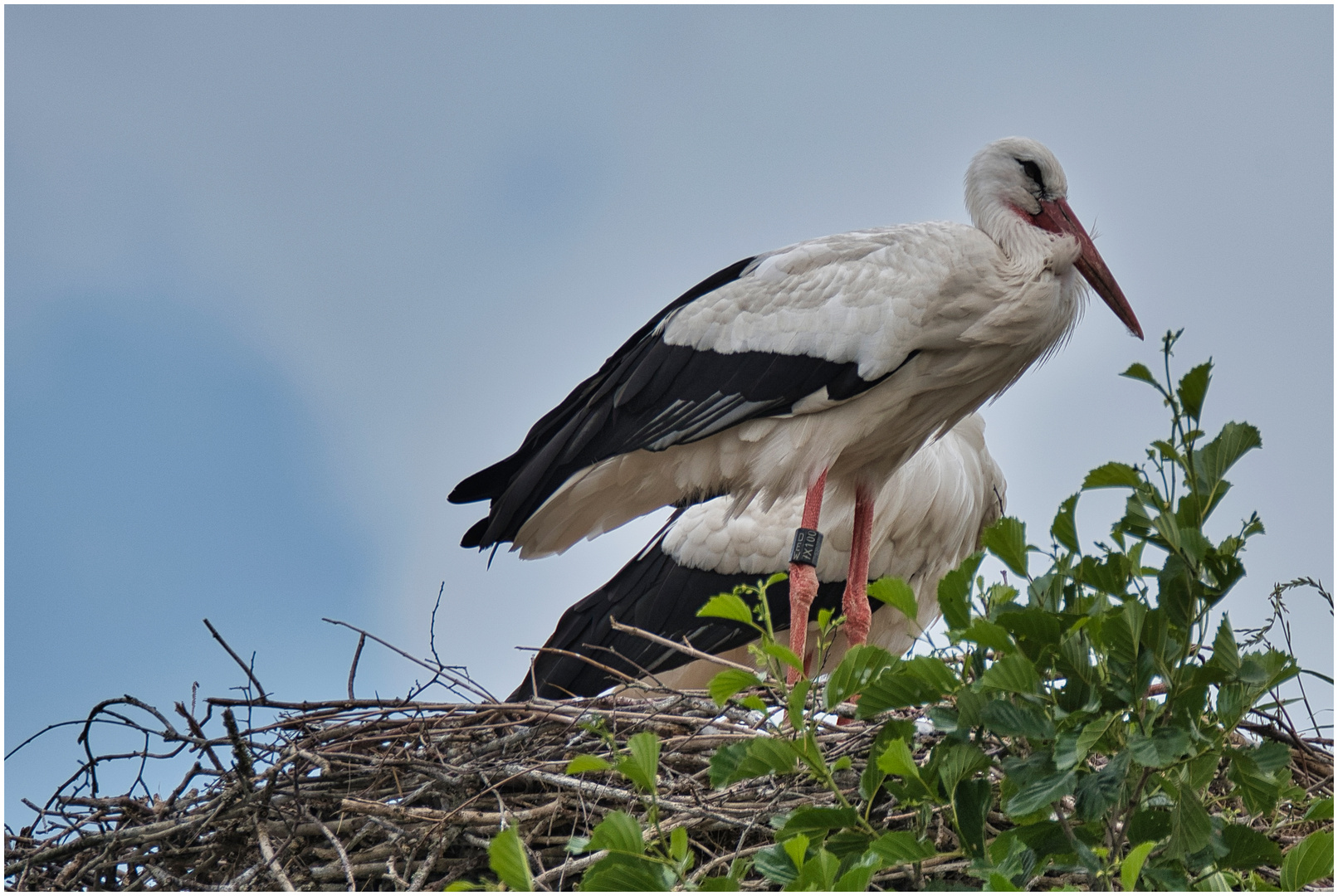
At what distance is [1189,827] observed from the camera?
226 centimetres

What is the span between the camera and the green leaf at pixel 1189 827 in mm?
2252

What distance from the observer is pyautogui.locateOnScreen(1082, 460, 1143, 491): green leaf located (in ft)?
7.55

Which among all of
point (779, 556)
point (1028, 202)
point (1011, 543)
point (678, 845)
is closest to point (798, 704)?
point (678, 845)

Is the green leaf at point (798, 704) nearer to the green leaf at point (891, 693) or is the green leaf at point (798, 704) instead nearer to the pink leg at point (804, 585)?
the green leaf at point (891, 693)

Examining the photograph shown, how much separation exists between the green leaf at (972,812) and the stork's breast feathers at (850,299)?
256 centimetres

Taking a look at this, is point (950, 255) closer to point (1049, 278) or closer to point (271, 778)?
point (1049, 278)

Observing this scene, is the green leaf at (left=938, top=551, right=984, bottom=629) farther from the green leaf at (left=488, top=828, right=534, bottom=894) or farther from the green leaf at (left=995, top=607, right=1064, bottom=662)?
the green leaf at (left=488, top=828, right=534, bottom=894)

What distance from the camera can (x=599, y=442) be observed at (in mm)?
5141

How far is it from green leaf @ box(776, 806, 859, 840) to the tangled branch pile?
0.97 m

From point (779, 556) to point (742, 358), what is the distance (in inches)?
56.1

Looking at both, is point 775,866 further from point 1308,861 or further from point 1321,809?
point 1321,809

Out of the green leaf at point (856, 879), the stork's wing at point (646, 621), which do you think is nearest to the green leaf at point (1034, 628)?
the green leaf at point (856, 879)

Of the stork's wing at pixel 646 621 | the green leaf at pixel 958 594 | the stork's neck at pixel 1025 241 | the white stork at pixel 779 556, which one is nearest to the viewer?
the green leaf at pixel 958 594

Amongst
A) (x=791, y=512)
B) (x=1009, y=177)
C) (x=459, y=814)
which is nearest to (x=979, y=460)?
(x=791, y=512)
